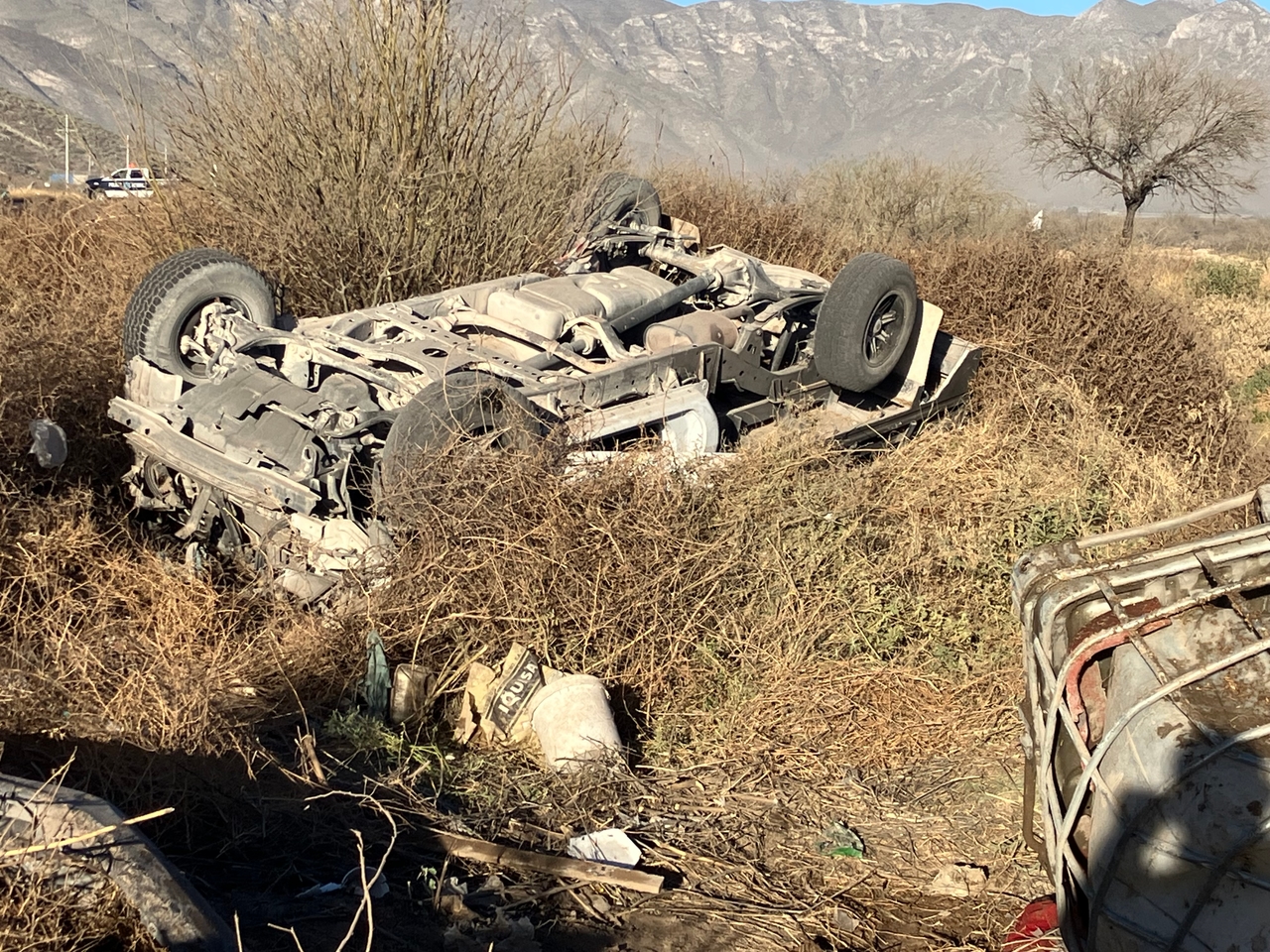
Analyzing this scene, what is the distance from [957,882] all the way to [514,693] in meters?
1.70

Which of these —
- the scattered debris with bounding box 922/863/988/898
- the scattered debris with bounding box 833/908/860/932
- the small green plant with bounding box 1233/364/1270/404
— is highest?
the small green plant with bounding box 1233/364/1270/404

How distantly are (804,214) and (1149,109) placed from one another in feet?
52.1

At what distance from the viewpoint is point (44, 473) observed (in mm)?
5387

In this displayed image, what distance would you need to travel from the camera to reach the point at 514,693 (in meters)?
4.06

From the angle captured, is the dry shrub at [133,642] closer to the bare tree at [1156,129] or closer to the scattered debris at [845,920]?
the scattered debris at [845,920]

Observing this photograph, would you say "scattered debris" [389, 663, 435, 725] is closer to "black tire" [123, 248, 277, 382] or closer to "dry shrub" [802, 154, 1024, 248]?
"black tire" [123, 248, 277, 382]

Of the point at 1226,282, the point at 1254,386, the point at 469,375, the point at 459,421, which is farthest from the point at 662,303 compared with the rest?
the point at 1226,282

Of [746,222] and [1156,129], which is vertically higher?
[1156,129]

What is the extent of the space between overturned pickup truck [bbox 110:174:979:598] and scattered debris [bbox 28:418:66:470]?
31 centimetres

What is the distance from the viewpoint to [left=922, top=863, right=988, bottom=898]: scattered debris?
11.3 feet

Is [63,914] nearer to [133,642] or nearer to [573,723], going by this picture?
[573,723]

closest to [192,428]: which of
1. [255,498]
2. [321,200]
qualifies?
[255,498]

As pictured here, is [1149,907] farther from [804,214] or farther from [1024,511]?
[804,214]

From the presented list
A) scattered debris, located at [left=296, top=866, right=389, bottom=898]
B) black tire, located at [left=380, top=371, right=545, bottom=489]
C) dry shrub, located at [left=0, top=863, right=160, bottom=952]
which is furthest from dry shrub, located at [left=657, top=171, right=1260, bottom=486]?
dry shrub, located at [left=0, top=863, right=160, bottom=952]
